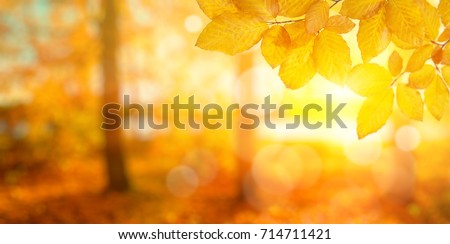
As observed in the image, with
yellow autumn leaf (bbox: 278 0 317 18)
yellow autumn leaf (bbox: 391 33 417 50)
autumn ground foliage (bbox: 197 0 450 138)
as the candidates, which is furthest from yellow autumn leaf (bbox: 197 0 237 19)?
yellow autumn leaf (bbox: 391 33 417 50)

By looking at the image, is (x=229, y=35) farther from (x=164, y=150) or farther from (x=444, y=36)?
(x=164, y=150)

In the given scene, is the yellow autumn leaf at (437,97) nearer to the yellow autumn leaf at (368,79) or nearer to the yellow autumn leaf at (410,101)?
the yellow autumn leaf at (410,101)

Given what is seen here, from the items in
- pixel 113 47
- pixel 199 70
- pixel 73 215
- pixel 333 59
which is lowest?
pixel 73 215

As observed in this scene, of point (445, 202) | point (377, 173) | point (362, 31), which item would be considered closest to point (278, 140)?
point (377, 173)

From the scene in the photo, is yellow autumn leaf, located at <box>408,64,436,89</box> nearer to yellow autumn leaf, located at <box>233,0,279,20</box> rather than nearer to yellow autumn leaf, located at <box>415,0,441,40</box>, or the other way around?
yellow autumn leaf, located at <box>415,0,441,40</box>

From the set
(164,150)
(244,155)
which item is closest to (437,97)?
(244,155)

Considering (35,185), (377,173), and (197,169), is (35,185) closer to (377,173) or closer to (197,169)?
(197,169)
